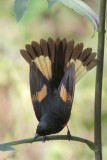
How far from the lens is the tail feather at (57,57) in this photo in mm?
1410

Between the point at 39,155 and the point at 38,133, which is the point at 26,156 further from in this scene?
the point at 38,133

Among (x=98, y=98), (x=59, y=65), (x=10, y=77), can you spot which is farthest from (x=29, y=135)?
(x=98, y=98)

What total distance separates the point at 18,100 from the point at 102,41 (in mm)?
2055

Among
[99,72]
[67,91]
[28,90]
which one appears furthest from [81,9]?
[28,90]

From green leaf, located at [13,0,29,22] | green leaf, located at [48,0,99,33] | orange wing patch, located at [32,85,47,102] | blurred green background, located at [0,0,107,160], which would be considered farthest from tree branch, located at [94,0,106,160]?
blurred green background, located at [0,0,107,160]

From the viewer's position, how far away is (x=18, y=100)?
304 centimetres

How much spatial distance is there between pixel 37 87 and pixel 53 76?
11 centimetres

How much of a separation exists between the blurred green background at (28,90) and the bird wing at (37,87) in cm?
87

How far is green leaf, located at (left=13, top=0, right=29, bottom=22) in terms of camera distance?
38.0 inches

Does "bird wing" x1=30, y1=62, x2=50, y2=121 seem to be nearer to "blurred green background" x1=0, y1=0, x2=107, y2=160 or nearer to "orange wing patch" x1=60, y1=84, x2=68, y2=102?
"orange wing patch" x1=60, y1=84, x2=68, y2=102

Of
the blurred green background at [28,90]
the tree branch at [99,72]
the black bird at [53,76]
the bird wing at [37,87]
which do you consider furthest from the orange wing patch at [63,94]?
the blurred green background at [28,90]

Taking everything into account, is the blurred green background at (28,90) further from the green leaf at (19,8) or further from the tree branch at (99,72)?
the green leaf at (19,8)

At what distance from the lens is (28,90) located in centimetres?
312

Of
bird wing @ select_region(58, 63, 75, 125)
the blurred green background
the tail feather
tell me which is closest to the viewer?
bird wing @ select_region(58, 63, 75, 125)
